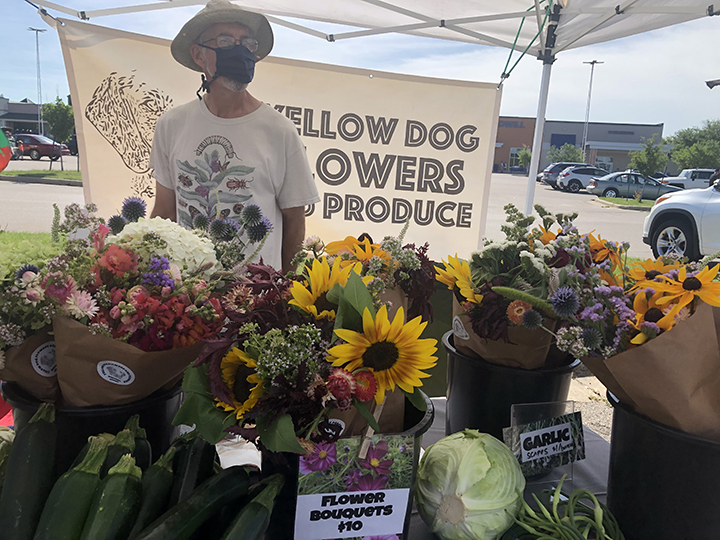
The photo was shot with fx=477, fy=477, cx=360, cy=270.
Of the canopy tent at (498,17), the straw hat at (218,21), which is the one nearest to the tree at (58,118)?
the canopy tent at (498,17)

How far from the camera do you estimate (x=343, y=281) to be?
70 centimetres

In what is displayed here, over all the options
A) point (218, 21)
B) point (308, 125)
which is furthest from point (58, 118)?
point (218, 21)

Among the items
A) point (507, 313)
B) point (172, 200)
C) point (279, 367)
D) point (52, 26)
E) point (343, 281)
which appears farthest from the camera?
point (52, 26)

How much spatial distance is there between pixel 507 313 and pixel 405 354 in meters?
0.35

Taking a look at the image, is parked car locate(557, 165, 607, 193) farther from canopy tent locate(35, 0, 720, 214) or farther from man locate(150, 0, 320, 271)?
man locate(150, 0, 320, 271)

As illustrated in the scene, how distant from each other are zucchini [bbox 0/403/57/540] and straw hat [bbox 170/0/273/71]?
1.80 metres

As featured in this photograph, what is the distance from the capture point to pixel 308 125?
3.02 m

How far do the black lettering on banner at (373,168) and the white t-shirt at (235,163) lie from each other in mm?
1033

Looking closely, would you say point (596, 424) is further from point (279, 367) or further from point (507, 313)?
point (279, 367)

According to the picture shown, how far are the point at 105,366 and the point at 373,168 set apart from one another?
2550 millimetres

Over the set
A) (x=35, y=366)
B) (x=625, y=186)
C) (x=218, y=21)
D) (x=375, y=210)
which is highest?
(x=625, y=186)

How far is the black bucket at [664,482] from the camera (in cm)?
72

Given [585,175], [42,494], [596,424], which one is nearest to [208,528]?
[42,494]

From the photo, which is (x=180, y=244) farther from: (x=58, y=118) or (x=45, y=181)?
(x=58, y=118)
